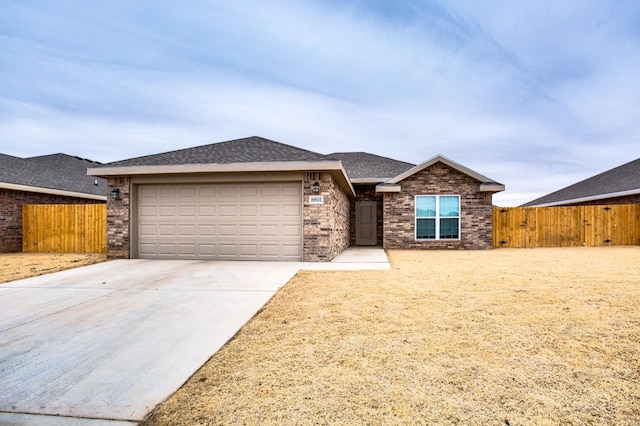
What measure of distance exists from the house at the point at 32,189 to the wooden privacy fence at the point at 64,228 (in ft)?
1.23

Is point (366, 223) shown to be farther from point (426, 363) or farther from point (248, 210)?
point (426, 363)

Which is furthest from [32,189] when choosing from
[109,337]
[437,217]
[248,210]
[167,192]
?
[437,217]

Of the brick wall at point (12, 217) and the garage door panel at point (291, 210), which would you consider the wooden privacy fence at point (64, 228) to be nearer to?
the brick wall at point (12, 217)

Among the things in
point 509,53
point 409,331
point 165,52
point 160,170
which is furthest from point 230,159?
point 509,53

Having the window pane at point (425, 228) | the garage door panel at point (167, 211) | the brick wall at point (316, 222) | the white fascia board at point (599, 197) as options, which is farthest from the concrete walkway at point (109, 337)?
the white fascia board at point (599, 197)

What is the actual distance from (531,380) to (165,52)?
14654mm

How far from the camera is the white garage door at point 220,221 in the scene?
376 inches

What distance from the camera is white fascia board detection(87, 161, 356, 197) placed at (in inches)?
357

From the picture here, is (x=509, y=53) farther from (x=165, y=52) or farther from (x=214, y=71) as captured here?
(x=165, y=52)

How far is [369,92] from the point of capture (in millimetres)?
16141

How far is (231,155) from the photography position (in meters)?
10.0

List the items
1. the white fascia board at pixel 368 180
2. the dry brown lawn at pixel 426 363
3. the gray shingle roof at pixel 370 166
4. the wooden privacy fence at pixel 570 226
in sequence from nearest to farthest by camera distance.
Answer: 1. the dry brown lawn at pixel 426 363
2. the wooden privacy fence at pixel 570 226
3. the white fascia board at pixel 368 180
4. the gray shingle roof at pixel 370 166

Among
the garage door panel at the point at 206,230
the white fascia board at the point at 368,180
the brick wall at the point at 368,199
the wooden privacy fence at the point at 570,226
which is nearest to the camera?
the garage door panel at the point at 206,230

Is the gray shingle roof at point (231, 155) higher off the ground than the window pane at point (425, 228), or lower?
higher
